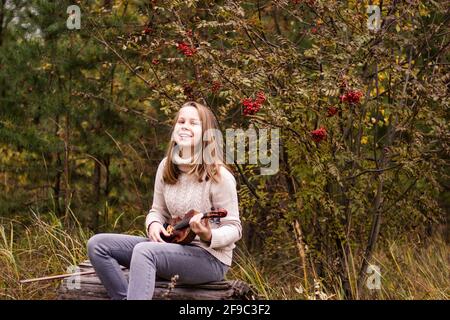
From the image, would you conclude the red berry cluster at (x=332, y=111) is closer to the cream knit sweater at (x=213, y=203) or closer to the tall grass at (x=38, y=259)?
the cream knit sweater at (x=213, y=203)

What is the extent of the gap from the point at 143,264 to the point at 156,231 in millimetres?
351

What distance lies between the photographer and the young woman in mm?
4062

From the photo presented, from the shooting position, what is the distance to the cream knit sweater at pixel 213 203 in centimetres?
411

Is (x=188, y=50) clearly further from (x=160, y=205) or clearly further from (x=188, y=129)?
(x=160, y=205)

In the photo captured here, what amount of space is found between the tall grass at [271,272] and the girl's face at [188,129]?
108 centimetres

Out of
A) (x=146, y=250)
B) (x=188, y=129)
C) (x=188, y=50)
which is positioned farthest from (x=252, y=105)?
(x=146, y=250)

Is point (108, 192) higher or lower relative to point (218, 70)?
lower

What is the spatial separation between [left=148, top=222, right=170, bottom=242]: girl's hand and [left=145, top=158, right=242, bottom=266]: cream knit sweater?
48 mm

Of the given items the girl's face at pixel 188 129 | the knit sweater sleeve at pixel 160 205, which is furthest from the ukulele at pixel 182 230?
the girl's face at pixel 188 129

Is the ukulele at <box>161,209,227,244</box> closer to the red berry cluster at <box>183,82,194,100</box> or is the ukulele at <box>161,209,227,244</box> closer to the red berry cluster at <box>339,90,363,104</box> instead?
the red berry cluster at <box>339,90,363,104</box>

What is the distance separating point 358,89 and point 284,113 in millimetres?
514
